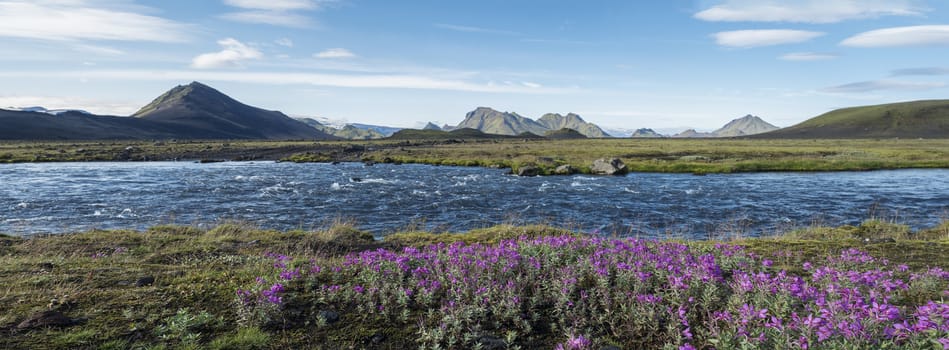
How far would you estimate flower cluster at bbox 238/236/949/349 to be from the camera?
15.5ft

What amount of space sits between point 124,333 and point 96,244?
10.7 meters

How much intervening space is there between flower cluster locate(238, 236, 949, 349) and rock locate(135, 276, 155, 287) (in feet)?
7.30

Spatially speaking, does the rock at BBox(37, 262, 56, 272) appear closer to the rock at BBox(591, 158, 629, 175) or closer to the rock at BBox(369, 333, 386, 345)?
the rock at BBox(369, 333, 386, 345)

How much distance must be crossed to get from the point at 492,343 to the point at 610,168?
147 feet

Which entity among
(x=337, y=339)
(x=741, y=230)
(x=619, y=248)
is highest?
(x=619, y=248)

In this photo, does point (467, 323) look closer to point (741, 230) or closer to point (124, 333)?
point (124, 333)

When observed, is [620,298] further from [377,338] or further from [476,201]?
[476,201]

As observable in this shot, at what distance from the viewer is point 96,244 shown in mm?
14070

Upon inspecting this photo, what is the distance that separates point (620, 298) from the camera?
21.6 ft

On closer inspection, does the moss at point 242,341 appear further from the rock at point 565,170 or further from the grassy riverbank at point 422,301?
the rock at point 565,170

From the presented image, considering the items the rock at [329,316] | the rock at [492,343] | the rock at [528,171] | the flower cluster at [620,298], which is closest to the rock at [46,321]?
the flower cluster at [620,298]

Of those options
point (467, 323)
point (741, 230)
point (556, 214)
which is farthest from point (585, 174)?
point (467, 323)

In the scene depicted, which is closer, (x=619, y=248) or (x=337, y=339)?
(x=337, y=339)

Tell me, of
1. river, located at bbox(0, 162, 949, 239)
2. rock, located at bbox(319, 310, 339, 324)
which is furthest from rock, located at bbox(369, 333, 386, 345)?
river, located at bbox(0, 162, 949, 239)
